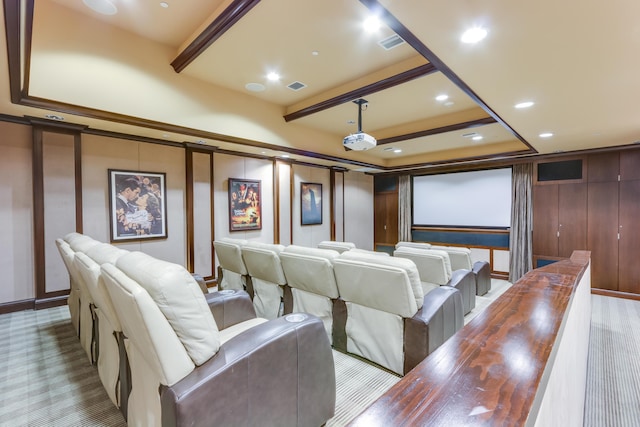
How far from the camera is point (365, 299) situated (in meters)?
2.42

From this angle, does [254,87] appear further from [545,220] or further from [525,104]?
[545,220]

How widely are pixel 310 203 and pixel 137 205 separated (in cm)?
356

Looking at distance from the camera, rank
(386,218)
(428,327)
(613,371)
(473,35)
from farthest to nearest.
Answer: (386,218) → (613,371) → (428,327) → (473,35)

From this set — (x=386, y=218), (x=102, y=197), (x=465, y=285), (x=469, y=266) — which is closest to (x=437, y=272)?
(x=465, y=285)

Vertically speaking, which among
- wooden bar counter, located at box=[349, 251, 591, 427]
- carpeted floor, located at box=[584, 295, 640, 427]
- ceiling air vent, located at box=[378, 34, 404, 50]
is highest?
ceiling air vent, located at box=[378, 34, 404, 50]

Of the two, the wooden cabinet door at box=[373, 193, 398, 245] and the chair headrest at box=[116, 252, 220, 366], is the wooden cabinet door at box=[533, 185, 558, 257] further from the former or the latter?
the chair headrest at box=[116, 252, 220, 366]

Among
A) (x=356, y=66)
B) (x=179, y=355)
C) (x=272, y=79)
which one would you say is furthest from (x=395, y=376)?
(x=272, y=79)

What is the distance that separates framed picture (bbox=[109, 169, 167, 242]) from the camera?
13.6ft

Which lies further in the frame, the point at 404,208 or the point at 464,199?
the point at 404,208

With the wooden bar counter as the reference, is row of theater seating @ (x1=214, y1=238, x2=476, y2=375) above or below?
below

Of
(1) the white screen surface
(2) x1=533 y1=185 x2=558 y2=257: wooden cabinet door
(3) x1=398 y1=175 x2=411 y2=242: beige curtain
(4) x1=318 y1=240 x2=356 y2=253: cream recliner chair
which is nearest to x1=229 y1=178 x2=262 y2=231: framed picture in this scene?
(4) x1=318 y1=240 x2=356 y2=253: cream recliner chair

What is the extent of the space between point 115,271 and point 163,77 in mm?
3378

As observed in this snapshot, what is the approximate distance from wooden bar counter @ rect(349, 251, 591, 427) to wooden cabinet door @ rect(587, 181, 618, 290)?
18.2 ft

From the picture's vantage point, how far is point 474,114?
15.9 feet
